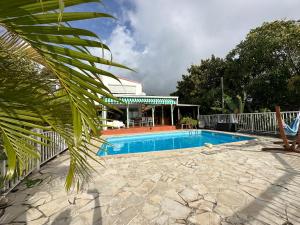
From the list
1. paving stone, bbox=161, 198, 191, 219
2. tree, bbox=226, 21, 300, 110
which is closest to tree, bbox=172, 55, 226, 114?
tree, bbox=226, 21, 300, 110

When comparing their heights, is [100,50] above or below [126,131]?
above

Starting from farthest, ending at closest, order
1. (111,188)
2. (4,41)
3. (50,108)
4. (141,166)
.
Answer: (141,166) < (111,188) < (50,108) < (4,41)

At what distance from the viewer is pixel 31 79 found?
1.70 metres

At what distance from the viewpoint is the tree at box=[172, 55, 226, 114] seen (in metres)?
26.3

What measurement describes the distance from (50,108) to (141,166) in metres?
5.20

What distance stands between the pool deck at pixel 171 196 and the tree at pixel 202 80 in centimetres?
2016

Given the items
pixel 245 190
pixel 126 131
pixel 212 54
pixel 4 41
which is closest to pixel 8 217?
pixel 4 41

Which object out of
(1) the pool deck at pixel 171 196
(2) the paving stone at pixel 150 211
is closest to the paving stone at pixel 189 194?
(1) the pool deck at pixel 171 196

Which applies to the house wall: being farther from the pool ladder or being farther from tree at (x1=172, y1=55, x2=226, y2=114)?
the pool ladder

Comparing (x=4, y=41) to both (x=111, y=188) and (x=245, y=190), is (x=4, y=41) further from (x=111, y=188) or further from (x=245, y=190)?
(x=245, y=190)

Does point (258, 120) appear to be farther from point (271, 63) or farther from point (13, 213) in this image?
point (13, 213)

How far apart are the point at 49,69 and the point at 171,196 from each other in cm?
356

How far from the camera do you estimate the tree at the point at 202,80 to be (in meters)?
26.3

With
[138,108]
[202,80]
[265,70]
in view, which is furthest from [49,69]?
[202,80]
